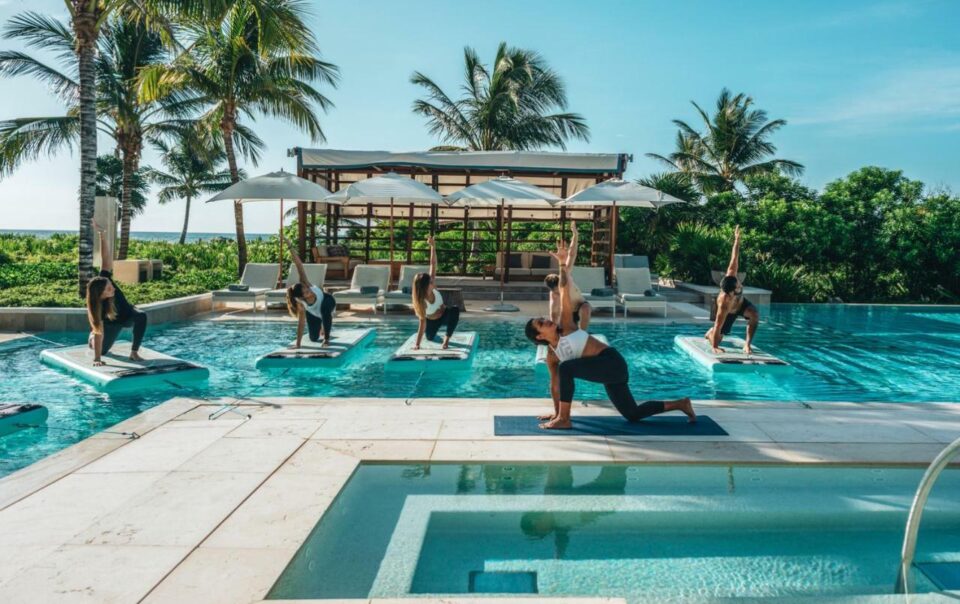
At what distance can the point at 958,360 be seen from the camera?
10.0 m

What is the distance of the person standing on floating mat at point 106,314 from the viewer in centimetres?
773

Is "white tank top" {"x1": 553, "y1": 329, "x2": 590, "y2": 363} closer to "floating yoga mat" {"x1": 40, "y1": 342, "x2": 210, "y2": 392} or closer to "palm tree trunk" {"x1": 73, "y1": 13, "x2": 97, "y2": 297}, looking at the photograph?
"floating yoga mat" {"x1": 40, "y1": 342, "x2": 210, "y2": 392}

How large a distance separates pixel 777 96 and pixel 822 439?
2639 centimetres


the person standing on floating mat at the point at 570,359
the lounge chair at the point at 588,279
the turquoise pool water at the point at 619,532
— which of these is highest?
the lounge chair at the point at 588,279

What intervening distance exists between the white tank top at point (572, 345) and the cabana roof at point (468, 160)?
11867mm

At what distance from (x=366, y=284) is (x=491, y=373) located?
250 inches

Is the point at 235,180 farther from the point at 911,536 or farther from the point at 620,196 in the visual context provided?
the point at 911,536

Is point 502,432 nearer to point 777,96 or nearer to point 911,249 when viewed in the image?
point 911,249

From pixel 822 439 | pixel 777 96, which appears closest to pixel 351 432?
pixel 822 439

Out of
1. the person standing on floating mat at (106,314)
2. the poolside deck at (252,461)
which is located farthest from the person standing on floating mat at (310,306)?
the poolside deck at (252,461)

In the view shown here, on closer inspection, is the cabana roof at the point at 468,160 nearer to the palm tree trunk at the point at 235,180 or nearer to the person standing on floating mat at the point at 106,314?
the palm tree trunk at the point at 235,180

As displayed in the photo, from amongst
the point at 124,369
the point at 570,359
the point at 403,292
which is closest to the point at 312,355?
the point at 124,369

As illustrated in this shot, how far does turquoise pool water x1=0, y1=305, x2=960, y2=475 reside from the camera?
7039 millimetres

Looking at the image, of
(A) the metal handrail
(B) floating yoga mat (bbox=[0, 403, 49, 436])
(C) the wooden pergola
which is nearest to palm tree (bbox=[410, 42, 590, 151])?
(C) the wooden pergola
